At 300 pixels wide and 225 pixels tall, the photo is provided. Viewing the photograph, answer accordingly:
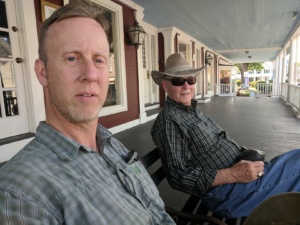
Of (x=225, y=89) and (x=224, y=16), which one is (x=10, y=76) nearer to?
(x=224, y=16)

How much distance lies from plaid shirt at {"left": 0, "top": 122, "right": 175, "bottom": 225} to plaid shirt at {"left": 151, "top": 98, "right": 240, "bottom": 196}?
1.29ft

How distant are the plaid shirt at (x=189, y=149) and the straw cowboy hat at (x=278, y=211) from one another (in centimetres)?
28

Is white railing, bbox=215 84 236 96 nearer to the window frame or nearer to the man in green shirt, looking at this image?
the window frame

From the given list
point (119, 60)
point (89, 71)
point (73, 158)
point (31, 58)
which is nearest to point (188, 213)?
point (73, 158)

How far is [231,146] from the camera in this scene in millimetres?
1562

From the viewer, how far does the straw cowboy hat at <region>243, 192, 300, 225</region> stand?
3.23ft

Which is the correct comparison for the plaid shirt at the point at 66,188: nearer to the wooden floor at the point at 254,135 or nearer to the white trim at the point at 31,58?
the wooden floor at the point at 254,135

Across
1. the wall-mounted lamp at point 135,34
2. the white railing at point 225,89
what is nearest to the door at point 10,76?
the wall-mounted lamp at point 135,34

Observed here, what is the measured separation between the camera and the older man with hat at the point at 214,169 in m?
1.24

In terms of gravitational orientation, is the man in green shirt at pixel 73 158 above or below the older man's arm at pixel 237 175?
above

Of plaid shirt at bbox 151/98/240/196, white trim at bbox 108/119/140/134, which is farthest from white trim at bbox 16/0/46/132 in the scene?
plaid shirt at bbox 151/98/240/196

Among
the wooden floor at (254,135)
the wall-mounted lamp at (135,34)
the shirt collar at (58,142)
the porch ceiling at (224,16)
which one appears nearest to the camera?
the shirt collar at (58,142)

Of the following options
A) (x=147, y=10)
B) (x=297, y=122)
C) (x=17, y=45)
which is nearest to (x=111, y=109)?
(x=17, y=45)

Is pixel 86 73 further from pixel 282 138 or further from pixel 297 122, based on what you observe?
pixel 297 122
